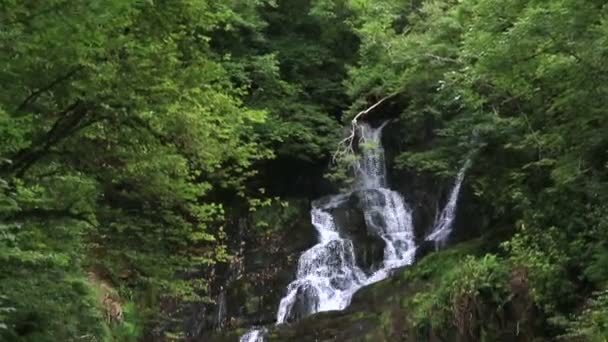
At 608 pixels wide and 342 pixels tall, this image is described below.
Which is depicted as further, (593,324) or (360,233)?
(360,233)

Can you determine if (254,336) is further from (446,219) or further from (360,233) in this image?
(446,219)

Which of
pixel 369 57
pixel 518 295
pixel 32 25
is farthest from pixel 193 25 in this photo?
pixel 369 57

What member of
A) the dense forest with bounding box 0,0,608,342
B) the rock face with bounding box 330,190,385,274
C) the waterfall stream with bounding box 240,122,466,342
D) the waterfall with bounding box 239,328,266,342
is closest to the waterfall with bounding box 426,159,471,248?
the waterfall stream with bounding box 240,122,466,342

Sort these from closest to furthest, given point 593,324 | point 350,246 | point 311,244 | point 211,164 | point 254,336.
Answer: point 593,324
point 211,164
point 254,336
point 350,246
point 311,244

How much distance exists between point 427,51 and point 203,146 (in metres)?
7.94

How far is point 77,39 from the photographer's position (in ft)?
22.3

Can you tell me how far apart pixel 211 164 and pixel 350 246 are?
8.95 m

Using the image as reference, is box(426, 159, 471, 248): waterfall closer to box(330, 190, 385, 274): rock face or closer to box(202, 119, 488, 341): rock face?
box(202, 119, 488, 341): rock face

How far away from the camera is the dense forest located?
709cm

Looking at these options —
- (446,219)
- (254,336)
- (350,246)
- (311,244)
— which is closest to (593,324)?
(254,336)

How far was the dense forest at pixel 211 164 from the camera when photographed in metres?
7.09

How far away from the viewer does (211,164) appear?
9016mm

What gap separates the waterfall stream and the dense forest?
2.26 ft

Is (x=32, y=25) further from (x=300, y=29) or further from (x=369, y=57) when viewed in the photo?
(x=300, y=29)
